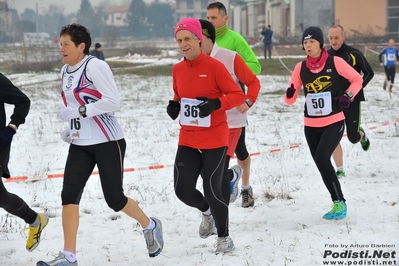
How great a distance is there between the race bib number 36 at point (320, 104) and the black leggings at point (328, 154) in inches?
6.1

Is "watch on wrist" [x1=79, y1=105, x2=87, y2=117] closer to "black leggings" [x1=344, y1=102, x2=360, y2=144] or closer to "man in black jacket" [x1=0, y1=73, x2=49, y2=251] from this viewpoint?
"man in black jacket" [x1=0, y1=73, x2=49, y2=251]

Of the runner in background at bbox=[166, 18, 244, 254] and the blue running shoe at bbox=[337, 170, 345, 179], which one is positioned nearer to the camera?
the runner in background at bbox=[166, 18, 244, 254]

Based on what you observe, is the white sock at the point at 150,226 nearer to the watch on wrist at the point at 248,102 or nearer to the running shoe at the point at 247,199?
the watch on wrist at the point at 248,102

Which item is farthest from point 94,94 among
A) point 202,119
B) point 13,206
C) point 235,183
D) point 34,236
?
point 235,183

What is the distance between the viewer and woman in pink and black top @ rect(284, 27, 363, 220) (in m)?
6.17

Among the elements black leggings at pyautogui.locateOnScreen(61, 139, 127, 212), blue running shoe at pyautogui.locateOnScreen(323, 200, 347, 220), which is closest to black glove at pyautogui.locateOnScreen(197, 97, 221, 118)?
black leggings at pyautogui.locateOnScreen(61, 139, 127, 212)

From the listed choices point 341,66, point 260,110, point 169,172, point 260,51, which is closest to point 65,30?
point 341,66

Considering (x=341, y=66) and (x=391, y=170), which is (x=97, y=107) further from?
(x=391, y=170)

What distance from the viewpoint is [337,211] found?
6117 millimetres

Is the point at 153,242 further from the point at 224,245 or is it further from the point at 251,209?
the point at 251,209

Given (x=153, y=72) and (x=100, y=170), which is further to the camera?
(x=153, y=72)

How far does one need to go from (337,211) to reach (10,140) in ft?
10.1

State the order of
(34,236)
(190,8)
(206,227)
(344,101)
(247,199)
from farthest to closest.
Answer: (190,8) < (247,199) < (344,101) < (206,227) < (34,236)

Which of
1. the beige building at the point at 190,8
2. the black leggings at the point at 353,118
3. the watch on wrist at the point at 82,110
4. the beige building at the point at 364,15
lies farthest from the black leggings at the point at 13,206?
the beige building at the point at 190,8
